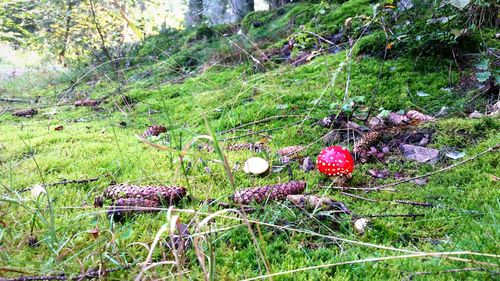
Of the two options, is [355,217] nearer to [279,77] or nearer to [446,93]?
[446,93]

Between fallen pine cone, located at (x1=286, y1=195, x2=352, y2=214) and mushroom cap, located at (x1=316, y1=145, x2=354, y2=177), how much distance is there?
0.26 meters

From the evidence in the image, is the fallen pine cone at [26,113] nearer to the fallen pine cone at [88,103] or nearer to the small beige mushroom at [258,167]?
the fallen pine cone at [88,103]

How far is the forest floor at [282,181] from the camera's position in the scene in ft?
3.50

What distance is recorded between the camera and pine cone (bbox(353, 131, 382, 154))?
2082 millimetres

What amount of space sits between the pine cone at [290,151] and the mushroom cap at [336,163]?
14.9 inches

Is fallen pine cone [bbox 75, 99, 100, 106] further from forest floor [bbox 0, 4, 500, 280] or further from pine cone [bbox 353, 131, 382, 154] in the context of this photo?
pine cone [bbox 353, 131, 382, 154]

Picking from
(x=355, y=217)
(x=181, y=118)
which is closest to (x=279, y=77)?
(x=181, y=118)

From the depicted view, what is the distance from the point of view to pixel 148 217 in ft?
4.59

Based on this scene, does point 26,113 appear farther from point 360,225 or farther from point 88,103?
point 360,225

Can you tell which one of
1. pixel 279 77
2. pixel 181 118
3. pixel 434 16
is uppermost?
pixel 434 16

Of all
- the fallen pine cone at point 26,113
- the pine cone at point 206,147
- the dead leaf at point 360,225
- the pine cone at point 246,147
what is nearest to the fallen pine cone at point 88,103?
the fallen pine cone at point 26,113

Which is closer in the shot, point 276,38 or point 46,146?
point 46,146

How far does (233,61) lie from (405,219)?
3.92m

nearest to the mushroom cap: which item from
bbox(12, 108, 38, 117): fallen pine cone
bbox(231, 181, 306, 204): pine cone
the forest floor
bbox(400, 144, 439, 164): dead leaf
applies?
the forest floor
